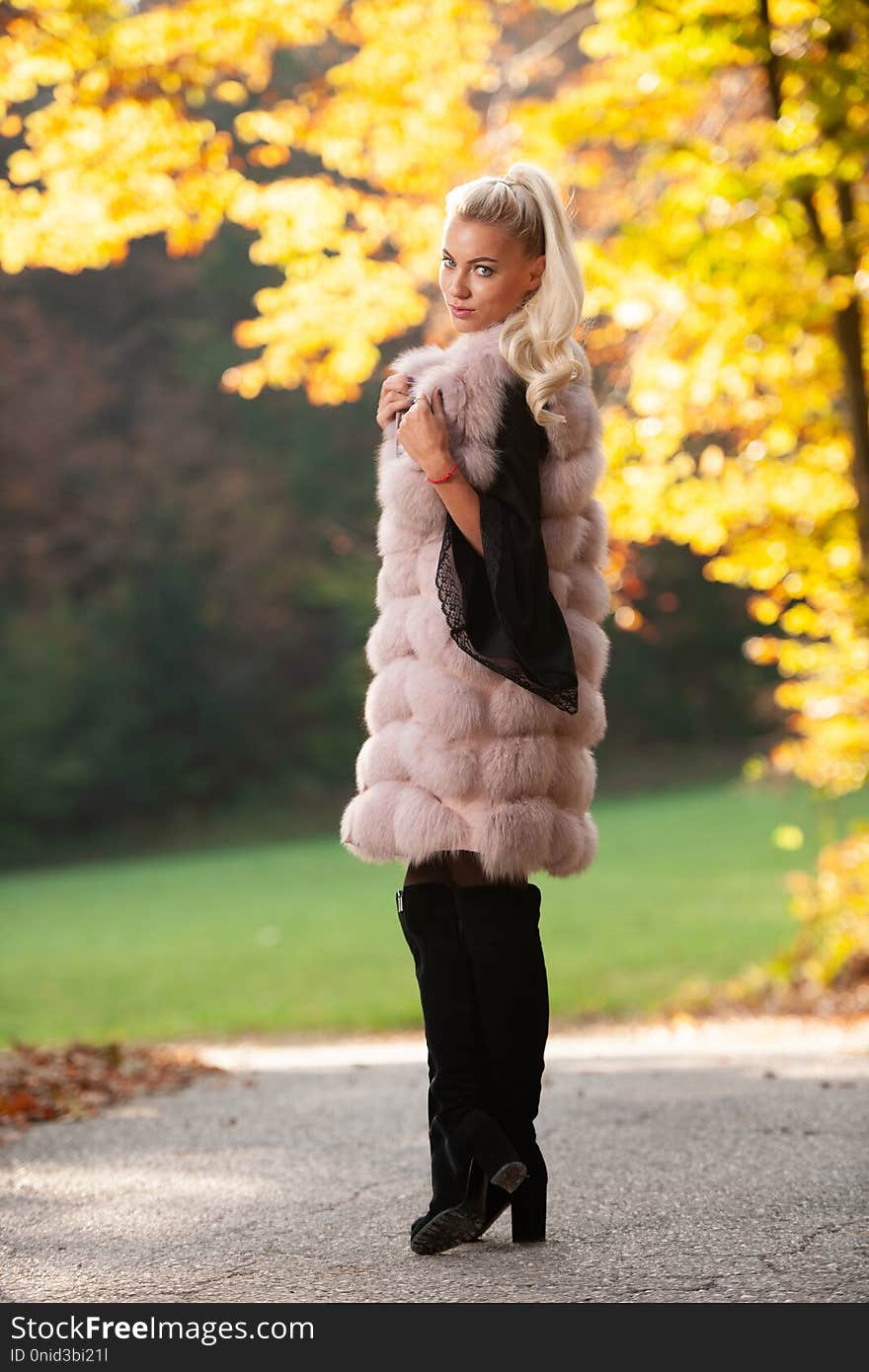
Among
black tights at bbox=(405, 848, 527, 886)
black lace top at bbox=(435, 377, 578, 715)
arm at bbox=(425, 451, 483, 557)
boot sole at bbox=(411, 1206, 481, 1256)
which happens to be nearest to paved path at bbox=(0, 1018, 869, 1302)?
boot sole at bbox=(411, 1206, 481, 1256)

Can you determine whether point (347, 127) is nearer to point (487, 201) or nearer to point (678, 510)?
→ point (678, 510)

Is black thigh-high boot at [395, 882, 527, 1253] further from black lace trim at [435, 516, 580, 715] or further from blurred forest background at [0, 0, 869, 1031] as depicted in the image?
blurred forest background at [0, 0, 869, 1031]

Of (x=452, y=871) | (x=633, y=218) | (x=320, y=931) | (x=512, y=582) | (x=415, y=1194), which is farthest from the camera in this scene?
(x=320, y=931)

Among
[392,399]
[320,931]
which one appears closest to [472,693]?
[392,399]

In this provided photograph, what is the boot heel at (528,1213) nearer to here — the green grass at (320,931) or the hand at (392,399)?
the hand at (392,399)

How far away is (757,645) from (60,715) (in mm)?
21266

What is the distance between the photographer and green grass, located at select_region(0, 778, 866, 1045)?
1120 cm

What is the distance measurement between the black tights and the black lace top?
1.01ft

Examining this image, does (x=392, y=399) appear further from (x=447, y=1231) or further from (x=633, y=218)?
(x=633, y=218)

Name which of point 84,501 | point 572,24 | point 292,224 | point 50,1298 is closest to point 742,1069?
point 50,1298

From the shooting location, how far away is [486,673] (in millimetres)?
2689

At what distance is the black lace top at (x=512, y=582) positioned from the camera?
8.65 feet

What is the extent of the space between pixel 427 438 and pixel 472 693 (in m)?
0.43

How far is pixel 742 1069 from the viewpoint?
5039 millimetres
